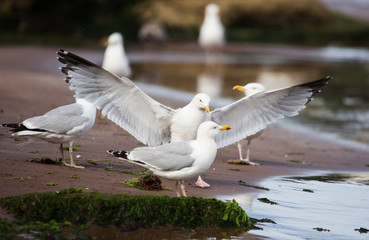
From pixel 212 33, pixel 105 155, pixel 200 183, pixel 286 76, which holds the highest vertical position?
pixel 212 33

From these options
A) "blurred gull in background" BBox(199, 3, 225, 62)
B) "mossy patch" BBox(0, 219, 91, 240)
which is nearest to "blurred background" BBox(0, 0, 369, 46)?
"blurred gull in background" BBox(199, 3, 225, 62)

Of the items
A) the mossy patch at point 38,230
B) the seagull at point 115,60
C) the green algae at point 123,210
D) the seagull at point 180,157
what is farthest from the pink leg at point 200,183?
the seagull at point 115,60

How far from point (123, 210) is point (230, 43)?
25.7 m

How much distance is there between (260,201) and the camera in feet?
23.8

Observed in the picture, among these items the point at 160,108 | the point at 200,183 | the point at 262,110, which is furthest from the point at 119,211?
the point at 262,110

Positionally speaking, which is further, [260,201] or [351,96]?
[351,96]

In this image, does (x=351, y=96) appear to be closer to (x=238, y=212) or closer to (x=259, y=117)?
(x=259, y=117)

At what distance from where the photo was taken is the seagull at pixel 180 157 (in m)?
6.69

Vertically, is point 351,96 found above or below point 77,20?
below

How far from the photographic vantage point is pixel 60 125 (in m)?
7.65

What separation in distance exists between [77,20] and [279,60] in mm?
A: 9464

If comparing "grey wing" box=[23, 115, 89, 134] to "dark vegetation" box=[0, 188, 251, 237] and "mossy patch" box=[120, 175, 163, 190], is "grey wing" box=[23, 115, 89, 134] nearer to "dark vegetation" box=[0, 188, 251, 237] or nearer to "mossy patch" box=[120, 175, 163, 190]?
"mossy patch" box=[120, 175, 163, 190]

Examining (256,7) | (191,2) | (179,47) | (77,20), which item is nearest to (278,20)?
(256,7)

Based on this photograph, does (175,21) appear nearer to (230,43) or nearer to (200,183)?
(230,43)
